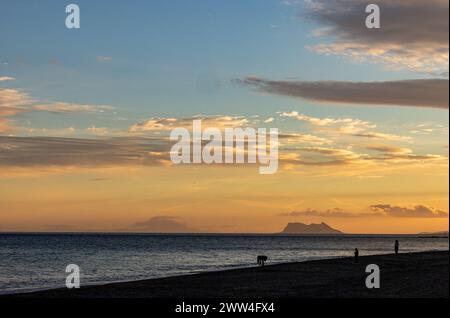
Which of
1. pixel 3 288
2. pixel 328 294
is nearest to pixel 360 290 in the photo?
pixel 328 294

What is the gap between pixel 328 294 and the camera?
32.6 metres

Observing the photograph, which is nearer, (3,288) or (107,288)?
(107,288)
